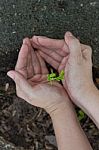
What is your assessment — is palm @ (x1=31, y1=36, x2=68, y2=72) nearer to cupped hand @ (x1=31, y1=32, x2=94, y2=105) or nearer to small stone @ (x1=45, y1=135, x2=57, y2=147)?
cupped hand @ (x1=31, y1=32, x2=94, y2=105)

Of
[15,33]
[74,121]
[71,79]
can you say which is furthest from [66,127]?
[15,33]

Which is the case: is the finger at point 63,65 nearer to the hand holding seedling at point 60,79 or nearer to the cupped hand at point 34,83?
the hand holding seedling at point 60,79

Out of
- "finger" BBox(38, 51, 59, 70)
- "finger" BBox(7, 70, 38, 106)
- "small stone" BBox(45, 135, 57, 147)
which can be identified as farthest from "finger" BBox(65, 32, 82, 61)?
"small stone" BBox(45, 135, 57, 147)

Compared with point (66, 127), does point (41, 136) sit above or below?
below

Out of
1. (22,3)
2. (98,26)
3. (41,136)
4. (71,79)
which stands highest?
(22,3)

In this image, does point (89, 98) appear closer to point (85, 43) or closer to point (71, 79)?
point (71, 79)

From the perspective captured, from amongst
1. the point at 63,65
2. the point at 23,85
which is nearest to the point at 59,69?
the point at 63,65

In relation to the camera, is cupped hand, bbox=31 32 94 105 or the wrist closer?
cupped hand, bbox=31 32 94 105

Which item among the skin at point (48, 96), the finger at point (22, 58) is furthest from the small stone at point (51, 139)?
the finger at point (22, 58)
